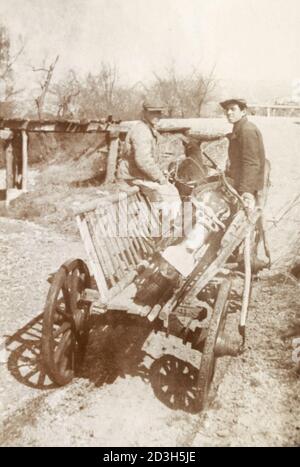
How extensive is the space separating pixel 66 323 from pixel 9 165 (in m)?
14.3

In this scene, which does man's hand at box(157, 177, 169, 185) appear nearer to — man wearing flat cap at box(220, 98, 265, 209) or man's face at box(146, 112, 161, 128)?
man's face at box(146, 112, 161, 128)

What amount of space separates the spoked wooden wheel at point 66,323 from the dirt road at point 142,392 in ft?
0.65

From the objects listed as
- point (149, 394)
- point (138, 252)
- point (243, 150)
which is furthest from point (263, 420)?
point (243, 150)

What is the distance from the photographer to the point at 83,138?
91.0 ft

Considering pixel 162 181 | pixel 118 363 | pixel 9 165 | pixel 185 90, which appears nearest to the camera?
pixel 118 363

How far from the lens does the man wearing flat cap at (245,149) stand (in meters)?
5.47

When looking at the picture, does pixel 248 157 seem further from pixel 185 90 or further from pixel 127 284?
pixel 185 90

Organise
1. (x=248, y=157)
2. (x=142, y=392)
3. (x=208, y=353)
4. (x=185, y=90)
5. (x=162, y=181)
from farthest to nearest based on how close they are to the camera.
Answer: (x=185, y=90) → (x=162, y=181) → (x=248, y=157) → (x=142, y=392) → (x=208, y=353)

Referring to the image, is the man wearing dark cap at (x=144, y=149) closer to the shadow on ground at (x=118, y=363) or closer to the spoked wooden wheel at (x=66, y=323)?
the spoked wooden wheel at (x=66, y=323)

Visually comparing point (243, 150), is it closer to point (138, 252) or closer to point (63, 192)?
point (138, 252)

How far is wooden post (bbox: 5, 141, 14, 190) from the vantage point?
17.3m

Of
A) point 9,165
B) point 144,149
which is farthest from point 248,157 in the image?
point 9,165

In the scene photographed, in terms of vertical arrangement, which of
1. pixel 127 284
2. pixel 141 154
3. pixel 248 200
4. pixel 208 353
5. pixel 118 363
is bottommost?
pixel 118 363

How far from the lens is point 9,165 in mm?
17453
